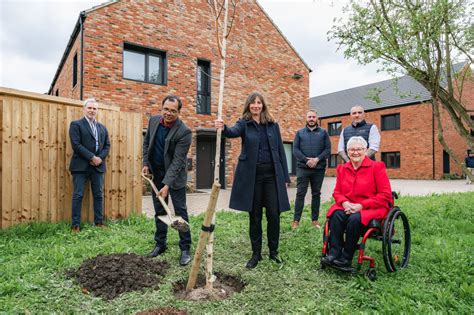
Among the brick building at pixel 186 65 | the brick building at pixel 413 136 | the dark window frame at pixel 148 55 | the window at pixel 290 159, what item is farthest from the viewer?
the brick building at pixel 413 136

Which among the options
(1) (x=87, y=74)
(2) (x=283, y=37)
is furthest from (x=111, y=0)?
(2) (x=283, y=37)

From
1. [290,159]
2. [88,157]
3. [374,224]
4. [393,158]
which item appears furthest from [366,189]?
[393,158]

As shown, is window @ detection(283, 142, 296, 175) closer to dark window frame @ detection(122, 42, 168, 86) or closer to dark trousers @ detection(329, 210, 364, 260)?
dark window frame @ detection(122, 42, 168, 86)

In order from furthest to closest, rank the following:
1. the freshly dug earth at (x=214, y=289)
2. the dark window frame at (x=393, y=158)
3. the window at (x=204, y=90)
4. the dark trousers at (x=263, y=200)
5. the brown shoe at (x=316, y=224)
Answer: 1. the dark window frame at (x=393, y=158)
2. the window at (x=204, y=90)
3. the brown shoe at (x=316, y=224)
4. the dark trousers at (x=263, y=200)
5. the freshly dug earth at (x=214, y=289)

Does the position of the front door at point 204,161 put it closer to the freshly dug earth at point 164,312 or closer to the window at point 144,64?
the window at point 144,64

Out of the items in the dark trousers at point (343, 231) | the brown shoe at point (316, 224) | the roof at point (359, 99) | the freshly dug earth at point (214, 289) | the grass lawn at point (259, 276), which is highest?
the roof at point (359, 99)

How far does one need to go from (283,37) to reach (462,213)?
11.3 metres

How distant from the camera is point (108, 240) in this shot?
453 cm

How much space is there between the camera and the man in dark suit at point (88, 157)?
16.5 ft

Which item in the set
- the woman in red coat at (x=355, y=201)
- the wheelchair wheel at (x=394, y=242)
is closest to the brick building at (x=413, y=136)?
the wheelchair wheel at (x=394, y=242)

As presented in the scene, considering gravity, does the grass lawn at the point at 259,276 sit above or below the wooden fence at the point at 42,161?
below

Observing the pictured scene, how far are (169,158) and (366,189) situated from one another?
2.29 metres

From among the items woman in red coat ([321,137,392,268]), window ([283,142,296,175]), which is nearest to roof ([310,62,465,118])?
window ([283,142,296,175])

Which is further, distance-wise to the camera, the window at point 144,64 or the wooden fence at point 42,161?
the window at point 144,64
